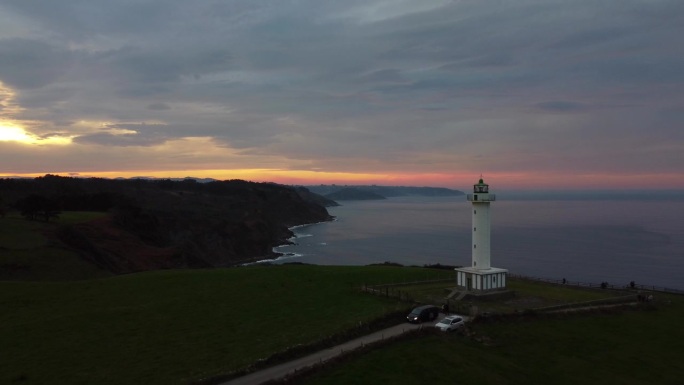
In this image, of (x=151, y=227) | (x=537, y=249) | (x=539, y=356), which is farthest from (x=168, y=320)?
(x=537, y=249)

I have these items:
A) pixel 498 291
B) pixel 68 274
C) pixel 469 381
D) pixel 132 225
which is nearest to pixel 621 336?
pixel 498 291

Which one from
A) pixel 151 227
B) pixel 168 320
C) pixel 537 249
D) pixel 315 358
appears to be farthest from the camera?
pixel 537 249

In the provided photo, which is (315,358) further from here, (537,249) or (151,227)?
(537,249)

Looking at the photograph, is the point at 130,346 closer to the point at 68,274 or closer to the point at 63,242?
the point at 68,274

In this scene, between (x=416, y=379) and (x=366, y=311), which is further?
(x=366, y=311)

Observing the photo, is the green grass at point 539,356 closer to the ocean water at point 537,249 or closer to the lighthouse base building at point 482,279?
the lighthouse base building at point 482,279

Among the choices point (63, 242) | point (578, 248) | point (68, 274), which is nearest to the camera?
point (68, 274)

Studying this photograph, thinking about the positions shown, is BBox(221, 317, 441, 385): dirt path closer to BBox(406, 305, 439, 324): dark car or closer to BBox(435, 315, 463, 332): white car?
BBox(406, 305, 439, 324): dark car
